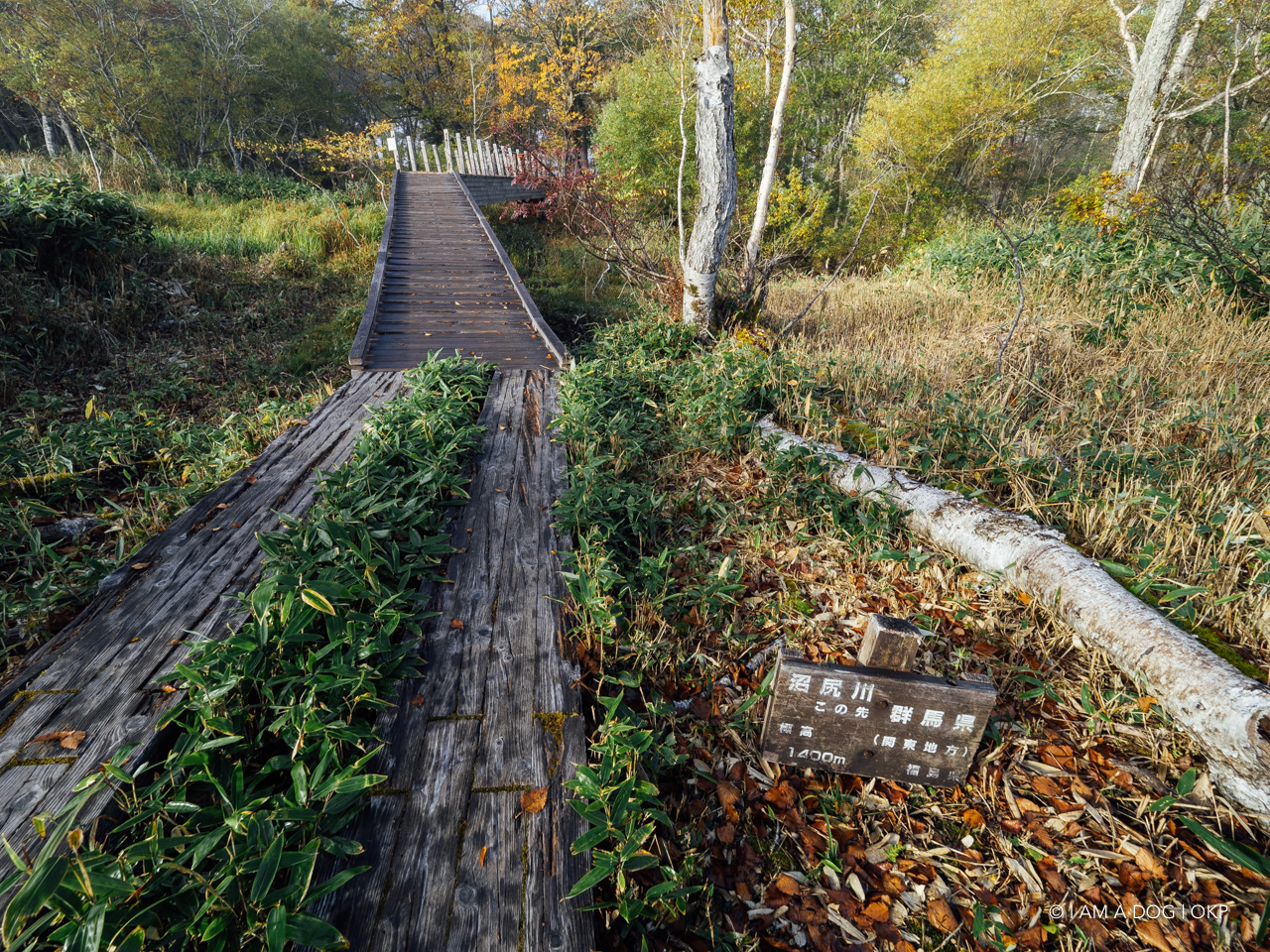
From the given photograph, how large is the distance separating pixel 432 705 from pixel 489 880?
75 centimetres

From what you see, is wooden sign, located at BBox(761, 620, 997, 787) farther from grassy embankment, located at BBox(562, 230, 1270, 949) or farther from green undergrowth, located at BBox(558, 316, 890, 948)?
green undergrowth, located at BBox(558, 316, 890, 948)

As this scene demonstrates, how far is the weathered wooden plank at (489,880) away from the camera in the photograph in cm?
157

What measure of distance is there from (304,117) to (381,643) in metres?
30.6

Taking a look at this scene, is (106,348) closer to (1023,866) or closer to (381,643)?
(381,643)

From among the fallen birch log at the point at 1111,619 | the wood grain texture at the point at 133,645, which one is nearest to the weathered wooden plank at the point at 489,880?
the wood grain texture at the point at 133,645

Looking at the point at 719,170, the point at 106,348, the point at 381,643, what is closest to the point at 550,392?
the point at 719,170

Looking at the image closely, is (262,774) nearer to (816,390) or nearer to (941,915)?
(941,915)

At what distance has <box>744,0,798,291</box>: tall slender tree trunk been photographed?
6.68 m

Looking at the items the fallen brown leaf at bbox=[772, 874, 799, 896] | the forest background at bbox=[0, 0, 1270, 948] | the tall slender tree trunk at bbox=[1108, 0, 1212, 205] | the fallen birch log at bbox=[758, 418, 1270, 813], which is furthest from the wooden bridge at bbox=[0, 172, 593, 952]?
the tall slender tree trunk at bbox=[1108, 0, 1212, 205]

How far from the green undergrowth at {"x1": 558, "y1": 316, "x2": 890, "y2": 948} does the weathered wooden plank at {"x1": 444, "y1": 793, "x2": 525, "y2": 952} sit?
0.79 feet

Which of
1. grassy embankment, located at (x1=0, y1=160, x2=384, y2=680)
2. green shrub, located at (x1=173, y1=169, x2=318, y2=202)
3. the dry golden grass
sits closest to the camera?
the dry golden grass

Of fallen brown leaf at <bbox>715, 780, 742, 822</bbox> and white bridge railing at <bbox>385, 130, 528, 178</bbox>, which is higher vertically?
white bridge railing at <bbox>385, 130, 528, 178</bbox>

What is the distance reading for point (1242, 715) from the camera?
6.38 ft

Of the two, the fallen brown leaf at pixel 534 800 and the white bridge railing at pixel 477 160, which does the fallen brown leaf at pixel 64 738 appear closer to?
the fallen brown leaf at pixel 534 800
